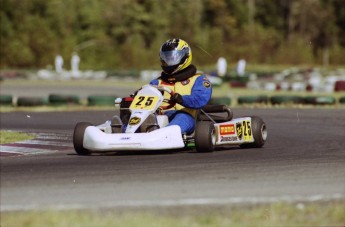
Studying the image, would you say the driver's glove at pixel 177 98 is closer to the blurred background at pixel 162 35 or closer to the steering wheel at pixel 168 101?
the steering wheel at pixel 168 101

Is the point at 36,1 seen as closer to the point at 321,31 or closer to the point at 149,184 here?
the point at 321,31

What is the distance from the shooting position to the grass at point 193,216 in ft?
20.0

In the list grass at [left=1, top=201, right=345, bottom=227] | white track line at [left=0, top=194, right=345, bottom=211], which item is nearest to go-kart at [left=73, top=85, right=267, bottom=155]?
white track line at [left=0, top=194, right=345, bottom=211]

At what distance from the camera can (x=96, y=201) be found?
7.00m

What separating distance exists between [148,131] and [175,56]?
1139 mm

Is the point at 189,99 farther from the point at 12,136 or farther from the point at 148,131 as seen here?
the point at 12,136

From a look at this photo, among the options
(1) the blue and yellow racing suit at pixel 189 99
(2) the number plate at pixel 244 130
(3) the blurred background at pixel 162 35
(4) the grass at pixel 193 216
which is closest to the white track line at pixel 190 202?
(4) the grass at pixel 193 216

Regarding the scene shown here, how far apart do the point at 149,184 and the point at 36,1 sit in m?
61.9

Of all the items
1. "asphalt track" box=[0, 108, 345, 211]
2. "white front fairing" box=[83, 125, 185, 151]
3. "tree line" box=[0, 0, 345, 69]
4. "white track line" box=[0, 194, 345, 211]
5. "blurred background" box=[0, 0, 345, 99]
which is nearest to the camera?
"white track line" box=[0, 194, 345, 211]

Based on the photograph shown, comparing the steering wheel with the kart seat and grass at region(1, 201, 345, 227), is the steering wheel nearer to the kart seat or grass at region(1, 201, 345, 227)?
the kart seat

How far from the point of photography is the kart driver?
11109mm

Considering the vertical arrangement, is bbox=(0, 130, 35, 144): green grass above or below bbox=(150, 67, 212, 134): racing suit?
below

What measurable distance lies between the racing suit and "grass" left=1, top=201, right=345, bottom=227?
13.9 ft

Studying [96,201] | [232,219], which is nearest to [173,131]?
[96,201]
